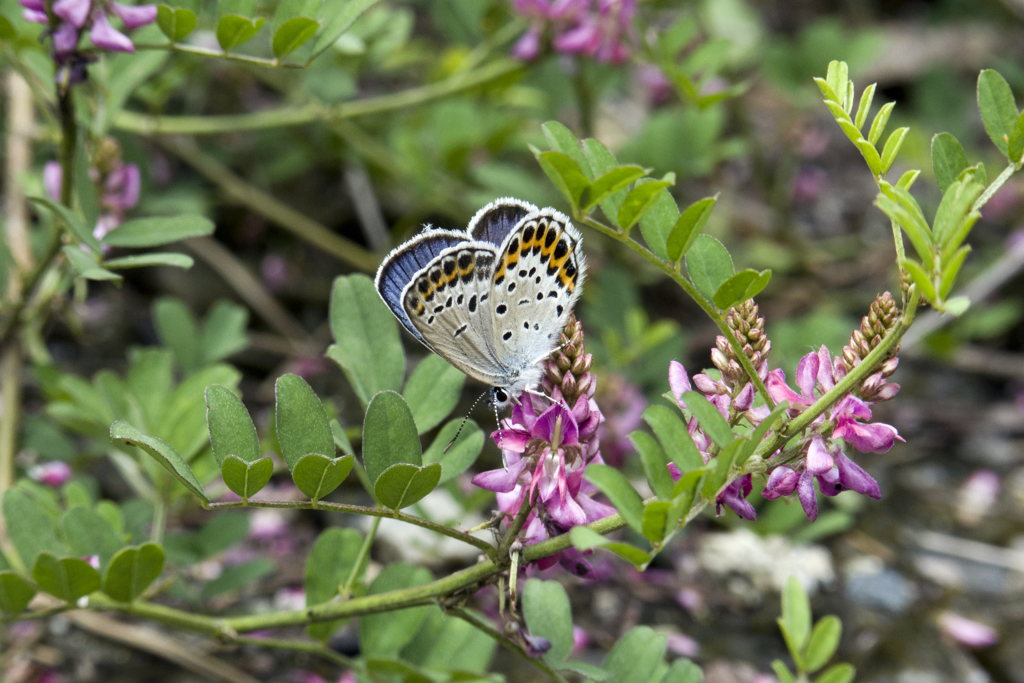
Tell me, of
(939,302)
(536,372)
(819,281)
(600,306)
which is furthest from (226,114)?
(939,302)

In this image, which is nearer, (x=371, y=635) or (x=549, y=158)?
(x=549, y=158)

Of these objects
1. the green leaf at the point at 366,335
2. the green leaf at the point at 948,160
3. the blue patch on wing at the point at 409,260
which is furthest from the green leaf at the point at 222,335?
the green leaf at the point at 948,160

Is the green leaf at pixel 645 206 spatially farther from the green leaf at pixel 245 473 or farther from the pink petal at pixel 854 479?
the green leaf at pixel 245 473

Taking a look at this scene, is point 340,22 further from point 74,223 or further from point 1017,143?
point 1017,143

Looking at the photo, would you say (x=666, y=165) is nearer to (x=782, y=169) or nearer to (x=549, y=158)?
(x=782, y=169)

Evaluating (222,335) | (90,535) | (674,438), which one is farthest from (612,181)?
(222,335)
